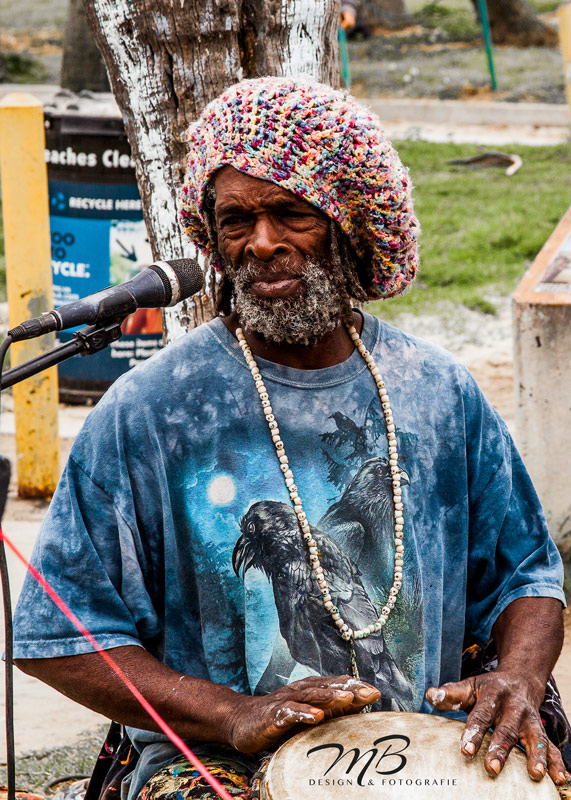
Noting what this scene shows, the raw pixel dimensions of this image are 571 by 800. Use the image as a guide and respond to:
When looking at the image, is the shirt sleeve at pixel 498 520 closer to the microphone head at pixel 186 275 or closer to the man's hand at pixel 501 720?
the man's hand at pixel 501 720

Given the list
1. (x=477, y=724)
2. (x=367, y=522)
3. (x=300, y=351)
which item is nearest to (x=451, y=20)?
(x=300, y=351)

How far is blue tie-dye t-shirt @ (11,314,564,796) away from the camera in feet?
7.74

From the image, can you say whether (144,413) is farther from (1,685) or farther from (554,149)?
(554,149)

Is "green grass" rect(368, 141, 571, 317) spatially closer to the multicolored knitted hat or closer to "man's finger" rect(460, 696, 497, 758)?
the multicolored knitted hat

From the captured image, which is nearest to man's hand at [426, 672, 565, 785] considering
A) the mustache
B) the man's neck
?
the man's neck

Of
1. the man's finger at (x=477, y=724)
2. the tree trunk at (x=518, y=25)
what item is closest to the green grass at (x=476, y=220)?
the man's finger at (x=477, y=724)

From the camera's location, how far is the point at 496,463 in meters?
2.60

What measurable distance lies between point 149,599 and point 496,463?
82cm

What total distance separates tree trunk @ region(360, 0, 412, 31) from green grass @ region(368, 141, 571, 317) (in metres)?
9.27

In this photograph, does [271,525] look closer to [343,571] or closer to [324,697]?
[343,571]

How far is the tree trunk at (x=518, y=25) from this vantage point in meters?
19.7

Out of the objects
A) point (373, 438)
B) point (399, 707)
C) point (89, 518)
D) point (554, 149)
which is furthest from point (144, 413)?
point (554, 149)

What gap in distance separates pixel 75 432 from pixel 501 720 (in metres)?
4.78

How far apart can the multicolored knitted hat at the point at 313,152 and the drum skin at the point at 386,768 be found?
105 centimetres
